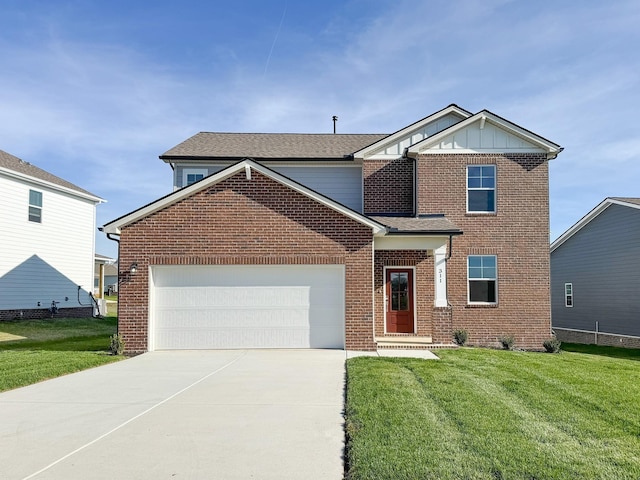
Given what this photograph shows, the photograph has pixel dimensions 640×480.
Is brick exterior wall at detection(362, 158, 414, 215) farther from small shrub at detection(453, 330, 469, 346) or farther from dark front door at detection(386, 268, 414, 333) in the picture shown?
small shrub at detection(453, 330, 469, 346)

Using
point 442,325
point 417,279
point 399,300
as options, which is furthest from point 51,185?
point 442,325

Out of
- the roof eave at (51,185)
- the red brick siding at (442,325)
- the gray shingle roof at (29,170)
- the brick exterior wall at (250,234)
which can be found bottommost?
the red brick siding at (442,325)

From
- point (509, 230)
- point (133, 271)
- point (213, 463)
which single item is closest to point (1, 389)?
point (133, 271)

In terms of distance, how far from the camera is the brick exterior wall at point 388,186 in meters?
16.7

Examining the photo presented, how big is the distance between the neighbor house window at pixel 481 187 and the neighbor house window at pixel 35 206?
1830 cm

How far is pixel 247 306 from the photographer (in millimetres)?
13391

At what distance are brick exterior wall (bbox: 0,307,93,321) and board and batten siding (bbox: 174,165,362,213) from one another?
9.88 m

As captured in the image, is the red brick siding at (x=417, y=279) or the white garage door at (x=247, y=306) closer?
the white garage door at (x=247, y=306)

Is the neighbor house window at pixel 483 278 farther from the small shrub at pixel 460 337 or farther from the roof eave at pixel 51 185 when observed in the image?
the roof eave at pixel 51 185

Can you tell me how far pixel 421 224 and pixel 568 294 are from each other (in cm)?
1374

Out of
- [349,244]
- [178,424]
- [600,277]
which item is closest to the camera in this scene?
[178,424]

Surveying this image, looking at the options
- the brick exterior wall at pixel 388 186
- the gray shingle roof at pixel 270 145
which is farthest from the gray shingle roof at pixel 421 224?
the gray shingle roof at pixel 270 145

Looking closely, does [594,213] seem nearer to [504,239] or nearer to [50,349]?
[504,239]

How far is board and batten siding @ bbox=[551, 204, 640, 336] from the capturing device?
65.4 feet
